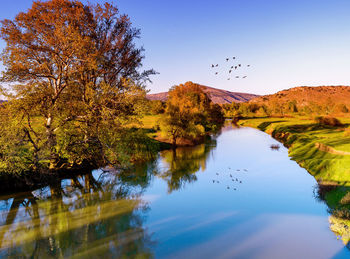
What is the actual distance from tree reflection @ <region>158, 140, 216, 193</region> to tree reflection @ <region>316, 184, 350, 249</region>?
1381cm

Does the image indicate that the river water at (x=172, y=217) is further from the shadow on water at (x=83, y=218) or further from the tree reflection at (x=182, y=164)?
the tree reflection at (x=182, y=164)

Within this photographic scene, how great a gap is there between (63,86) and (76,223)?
45.1 ft

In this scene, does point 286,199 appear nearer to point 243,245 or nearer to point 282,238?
point 282,238

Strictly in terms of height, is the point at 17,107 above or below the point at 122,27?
below

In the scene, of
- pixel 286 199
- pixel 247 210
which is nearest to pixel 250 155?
pixel 286 199

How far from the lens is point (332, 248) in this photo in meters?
13.9

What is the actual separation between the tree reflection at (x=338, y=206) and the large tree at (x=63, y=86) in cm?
1926

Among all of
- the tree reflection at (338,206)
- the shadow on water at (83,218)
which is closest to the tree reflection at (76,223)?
the shadow on water at (83,218)

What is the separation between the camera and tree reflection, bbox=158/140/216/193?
1113 inches

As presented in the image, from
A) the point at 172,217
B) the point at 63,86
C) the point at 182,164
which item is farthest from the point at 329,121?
the point at 63,86

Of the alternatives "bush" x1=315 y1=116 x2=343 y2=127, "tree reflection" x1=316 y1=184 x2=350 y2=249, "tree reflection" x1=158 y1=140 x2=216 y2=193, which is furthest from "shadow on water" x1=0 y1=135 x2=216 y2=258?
"bush" x1=315 y1=116 x2=343 y2=127

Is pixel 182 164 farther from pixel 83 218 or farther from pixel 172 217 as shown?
pixel 83 218

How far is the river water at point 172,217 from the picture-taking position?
1398cm

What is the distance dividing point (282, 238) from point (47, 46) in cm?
2647
